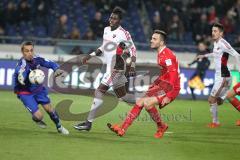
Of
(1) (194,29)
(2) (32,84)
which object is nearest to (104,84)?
(2) (32,84)

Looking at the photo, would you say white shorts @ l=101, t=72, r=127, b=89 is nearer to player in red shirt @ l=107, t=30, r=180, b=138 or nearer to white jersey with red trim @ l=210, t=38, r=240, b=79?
player in red shirt @ l=107, t=30, r=180, b=138

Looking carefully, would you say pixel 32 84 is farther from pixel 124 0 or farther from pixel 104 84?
pixel 124 0

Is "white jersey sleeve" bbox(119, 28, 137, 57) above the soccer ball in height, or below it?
above

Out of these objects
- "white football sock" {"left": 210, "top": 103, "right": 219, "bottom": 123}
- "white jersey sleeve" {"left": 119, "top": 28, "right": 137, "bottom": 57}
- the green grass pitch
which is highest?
"white jersey sleeve" {"left": 119, "top": 28, "right": 137, "bottom": 57}

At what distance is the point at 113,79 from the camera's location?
1283cm

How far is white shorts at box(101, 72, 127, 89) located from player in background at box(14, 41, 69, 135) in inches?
55.3

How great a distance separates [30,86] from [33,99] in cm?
25

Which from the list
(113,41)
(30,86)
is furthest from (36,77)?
(113,41)

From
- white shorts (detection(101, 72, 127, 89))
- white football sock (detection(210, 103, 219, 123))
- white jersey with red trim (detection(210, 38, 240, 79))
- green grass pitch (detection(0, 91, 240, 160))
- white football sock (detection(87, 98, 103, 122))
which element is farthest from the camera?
white football sock (detection(210, 103, 219, 123))

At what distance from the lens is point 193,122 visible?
49.0ft

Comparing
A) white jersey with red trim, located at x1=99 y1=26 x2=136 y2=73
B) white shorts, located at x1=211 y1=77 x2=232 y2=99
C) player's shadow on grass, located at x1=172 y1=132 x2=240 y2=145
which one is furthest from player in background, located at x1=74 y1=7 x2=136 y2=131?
white shorts, located at x1=211 y1=77 x2=232 y2=99

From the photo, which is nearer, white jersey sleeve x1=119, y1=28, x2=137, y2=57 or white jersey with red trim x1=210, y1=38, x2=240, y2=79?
white jersey sleeve x1=119, y1=28, x2=137, y2=57

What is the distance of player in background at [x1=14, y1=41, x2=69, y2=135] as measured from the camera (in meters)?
11.5

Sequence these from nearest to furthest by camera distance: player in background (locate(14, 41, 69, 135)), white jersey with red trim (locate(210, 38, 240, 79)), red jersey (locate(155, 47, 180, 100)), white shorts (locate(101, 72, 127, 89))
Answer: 1. red jersey (locate(155, 47, 180, 100))
2. player in background (locate(14, 41, 69, 135))
3. white shorts (locate(101, 72, 127, 89))
4. white jersey with red trim (locate(210, 38, 240, 79))
